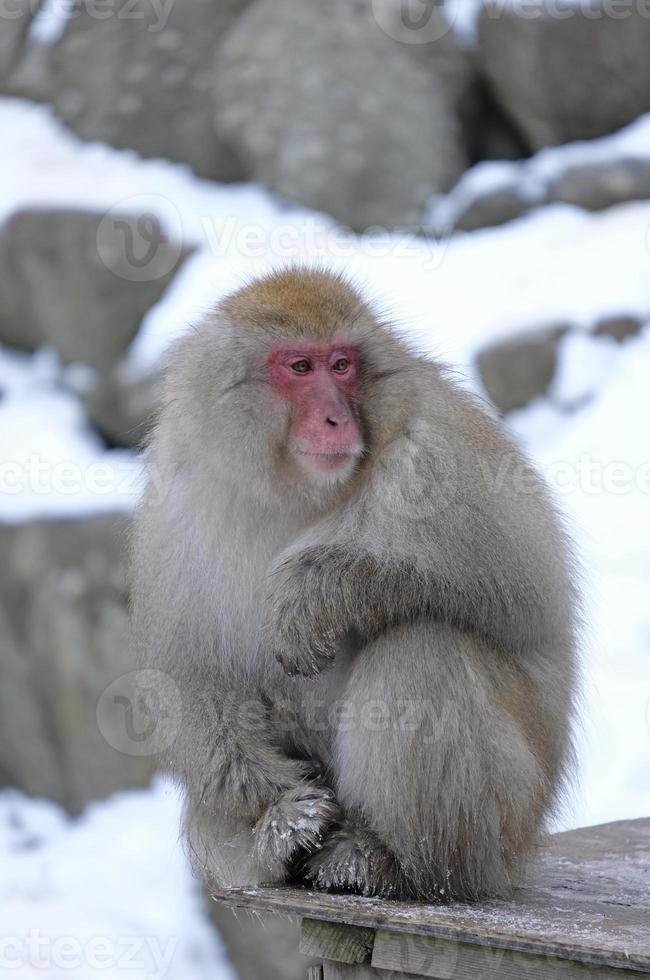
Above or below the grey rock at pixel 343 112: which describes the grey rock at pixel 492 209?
below

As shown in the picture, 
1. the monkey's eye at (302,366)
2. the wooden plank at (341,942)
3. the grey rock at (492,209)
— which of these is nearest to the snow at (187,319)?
the grey rock at (492,209)

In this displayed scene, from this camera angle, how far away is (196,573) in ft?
9.98

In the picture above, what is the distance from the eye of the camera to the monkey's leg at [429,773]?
263 cm

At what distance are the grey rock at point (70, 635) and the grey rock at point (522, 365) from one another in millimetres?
2074

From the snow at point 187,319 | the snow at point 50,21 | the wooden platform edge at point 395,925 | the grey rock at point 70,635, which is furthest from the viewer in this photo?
the snow at point 50,21

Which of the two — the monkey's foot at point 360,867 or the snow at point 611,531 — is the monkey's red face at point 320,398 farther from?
the snow at point 611,531

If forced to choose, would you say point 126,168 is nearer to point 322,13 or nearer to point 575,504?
point 322,13

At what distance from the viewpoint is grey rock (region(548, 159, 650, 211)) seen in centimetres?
725

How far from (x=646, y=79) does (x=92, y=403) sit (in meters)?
3.66

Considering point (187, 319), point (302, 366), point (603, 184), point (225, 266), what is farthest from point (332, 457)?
point (603, 184)

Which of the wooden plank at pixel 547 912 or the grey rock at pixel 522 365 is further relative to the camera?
the grey rock at pixel 522 365

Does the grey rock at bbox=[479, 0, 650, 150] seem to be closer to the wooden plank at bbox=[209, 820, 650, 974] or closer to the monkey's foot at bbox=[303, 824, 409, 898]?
the wooden plank at bbox=[209, 820, 650, 974]

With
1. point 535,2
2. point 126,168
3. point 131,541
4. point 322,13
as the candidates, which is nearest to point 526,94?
point 535,2

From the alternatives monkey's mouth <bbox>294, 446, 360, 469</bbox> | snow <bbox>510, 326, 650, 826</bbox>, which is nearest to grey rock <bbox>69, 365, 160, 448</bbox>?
snow <bbox>510, 326, 650, 826</bbox>
